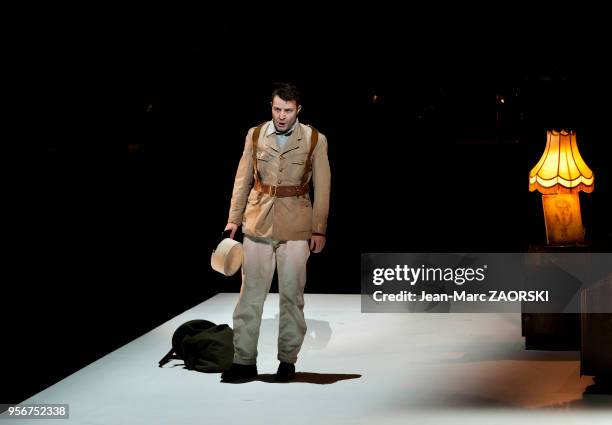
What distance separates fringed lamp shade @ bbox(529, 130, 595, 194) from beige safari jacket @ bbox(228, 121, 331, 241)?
154 cm

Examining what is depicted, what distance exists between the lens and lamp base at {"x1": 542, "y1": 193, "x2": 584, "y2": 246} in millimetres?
7543

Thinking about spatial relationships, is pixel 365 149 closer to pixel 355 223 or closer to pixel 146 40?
pixel 355 223

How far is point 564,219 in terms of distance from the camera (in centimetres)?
755

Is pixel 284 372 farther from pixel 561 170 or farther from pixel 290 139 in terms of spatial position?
pixel 561 170

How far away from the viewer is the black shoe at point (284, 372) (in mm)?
6543

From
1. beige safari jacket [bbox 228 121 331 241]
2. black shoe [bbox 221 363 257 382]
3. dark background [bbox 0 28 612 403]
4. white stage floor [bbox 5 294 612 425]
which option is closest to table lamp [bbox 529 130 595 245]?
dark background [bbox 0 28 612 403]

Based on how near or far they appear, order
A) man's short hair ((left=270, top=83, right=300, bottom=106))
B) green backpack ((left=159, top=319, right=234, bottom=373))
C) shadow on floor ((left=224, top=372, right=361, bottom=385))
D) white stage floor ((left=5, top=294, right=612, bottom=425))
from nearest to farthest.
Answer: white stage floor ((left=5, top=294, right=612, bottom=425)) → man's short hair ((left=270, top=83, right=300, bottom=106)) → shadow on floor ((left=224, top=372, right=361, bottom=385)) → green backpack ((left=159, top=319, right=234, bottom=373))

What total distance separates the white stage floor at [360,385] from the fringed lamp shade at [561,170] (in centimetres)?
93

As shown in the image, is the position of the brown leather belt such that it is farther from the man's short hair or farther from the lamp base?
the lamp base

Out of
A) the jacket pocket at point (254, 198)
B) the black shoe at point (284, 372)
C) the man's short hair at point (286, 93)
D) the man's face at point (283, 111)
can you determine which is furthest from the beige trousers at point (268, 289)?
the man's short hair at point (286, 93)

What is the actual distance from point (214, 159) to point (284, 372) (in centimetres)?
280

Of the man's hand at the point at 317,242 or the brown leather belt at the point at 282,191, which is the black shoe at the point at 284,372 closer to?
the man's hand at the point at 317,242

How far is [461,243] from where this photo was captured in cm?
991

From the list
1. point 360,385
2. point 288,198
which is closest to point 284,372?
point 360,385
